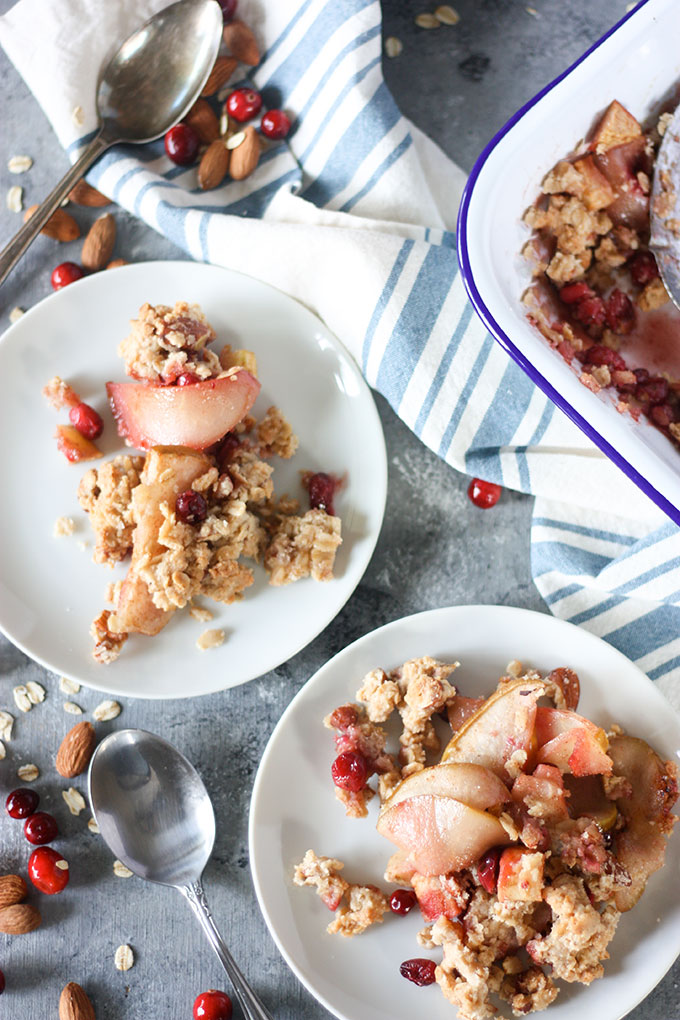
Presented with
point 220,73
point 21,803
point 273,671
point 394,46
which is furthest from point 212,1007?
point 394,46

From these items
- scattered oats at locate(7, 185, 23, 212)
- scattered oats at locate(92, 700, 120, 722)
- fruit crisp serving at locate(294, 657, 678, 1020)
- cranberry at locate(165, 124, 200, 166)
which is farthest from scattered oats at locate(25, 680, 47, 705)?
cranberry at locate(165, 124, 200, 166)

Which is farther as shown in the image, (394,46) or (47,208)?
(394,46)

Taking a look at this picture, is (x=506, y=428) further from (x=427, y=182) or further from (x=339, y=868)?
(x=339, y=868)

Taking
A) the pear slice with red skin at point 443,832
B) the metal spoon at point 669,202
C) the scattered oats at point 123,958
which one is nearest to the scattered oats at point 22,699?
the scattered oats at point 123,958

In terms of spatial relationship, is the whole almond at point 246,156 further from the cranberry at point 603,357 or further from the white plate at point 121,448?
the cranberry at point 603,357

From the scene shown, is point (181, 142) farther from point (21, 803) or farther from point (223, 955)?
point (223, 955)
